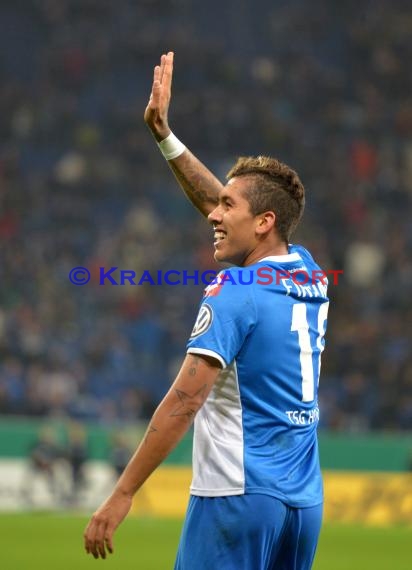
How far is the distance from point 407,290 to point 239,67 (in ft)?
24.1

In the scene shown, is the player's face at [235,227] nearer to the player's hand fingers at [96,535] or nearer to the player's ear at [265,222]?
the player's ear at [265,222]

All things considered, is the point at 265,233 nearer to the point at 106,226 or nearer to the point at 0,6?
the point at 106,226

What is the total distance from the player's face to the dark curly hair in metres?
0.03

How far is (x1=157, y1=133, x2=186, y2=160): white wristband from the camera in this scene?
4996 mm

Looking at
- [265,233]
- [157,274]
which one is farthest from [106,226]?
[265,233]

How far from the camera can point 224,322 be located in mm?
3602

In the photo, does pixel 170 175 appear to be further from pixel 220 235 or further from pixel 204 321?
pixel 204 321

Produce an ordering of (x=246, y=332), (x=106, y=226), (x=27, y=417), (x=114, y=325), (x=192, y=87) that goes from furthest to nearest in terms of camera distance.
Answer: (x=192, y=87) < (x=106, y=226) < (x=114, y=325) < (x=27, y=417) < (x=246, y=332)

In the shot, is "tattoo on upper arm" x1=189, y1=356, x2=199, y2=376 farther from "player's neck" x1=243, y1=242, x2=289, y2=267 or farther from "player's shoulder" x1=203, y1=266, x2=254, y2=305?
"player's neck" x1=243, y1=242, x2=289, y2=267

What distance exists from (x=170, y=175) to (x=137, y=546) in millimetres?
11333

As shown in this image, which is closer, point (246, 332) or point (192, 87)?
point (246, 332)

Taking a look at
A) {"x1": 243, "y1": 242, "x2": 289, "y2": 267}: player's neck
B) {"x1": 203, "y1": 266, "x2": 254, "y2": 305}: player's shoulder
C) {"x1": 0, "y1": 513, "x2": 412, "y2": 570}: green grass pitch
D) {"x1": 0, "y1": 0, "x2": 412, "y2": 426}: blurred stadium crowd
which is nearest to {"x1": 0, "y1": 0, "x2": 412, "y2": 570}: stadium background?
{"x1": 0, "y1": 0, "x2": 412, "y2": 426}: blurred stadium crowd

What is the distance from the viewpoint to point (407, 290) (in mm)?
19344

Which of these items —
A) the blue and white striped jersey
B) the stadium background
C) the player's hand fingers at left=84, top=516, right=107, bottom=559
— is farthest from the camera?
the stadium background
